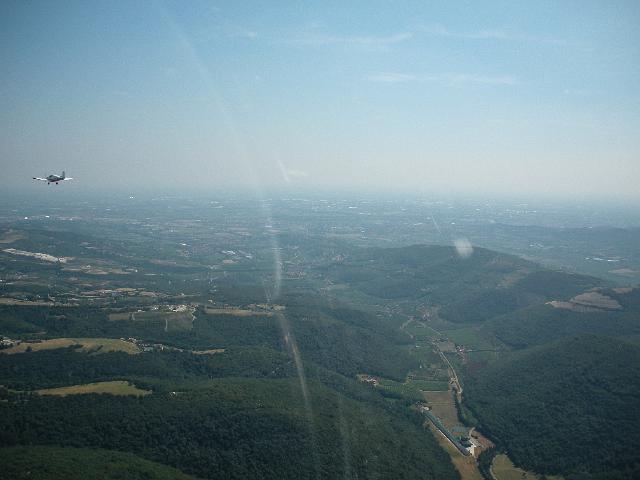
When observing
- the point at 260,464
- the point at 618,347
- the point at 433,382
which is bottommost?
the point at 433,382

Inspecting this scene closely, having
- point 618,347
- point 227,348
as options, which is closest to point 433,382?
point 618,347

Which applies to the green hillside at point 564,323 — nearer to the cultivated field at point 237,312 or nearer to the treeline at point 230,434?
the treeline at point 230,434

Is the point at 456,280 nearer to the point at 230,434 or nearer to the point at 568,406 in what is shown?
the point at 568,406

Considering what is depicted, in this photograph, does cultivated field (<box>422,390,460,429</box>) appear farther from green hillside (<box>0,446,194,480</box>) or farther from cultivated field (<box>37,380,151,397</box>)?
cultivated field (<box>37,380,151,397</box>)

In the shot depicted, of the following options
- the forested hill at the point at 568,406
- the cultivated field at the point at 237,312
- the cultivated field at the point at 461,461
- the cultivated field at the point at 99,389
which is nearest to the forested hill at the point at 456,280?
the forested hill at the point at 568,406

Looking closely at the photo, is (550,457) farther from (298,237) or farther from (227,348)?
(298,237)
